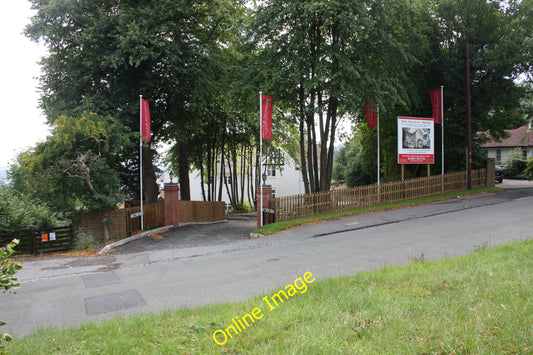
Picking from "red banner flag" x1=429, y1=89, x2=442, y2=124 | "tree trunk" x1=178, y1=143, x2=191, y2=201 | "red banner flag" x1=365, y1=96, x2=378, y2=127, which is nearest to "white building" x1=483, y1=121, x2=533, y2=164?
"red banner flag" x1=429, y1=89, x2=442, y2=124

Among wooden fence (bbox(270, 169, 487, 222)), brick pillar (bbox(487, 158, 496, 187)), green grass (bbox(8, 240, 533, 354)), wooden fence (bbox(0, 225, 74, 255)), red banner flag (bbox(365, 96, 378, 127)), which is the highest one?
red banner flag (bbox(365, 96, 378, 127))

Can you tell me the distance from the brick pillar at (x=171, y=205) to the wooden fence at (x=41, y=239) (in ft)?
17.9

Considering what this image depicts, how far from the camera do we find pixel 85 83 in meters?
18.5

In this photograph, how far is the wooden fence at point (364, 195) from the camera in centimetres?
1681

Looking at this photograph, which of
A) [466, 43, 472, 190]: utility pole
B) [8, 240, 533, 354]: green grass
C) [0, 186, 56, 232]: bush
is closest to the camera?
[8, 240, 533, 354]: green grass

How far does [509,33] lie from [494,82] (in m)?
2.93

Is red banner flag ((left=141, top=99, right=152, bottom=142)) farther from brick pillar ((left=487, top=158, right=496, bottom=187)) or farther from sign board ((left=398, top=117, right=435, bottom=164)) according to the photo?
brick pillar ((left=487, top=158, right=496, bottom=187))

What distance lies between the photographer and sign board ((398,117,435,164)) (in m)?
19.2

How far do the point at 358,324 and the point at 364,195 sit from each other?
14720mm

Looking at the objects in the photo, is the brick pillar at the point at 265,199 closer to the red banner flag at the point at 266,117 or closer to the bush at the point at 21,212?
the red banner flag at the point at 266,117

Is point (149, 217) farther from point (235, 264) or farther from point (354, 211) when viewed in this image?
point (235, 264)

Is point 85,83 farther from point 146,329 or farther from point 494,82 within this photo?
point 494,82

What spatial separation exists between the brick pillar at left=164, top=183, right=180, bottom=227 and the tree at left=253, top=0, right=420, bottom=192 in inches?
305

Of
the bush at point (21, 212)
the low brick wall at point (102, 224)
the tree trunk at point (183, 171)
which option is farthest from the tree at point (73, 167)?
the tree trunk at point (183, 171)
